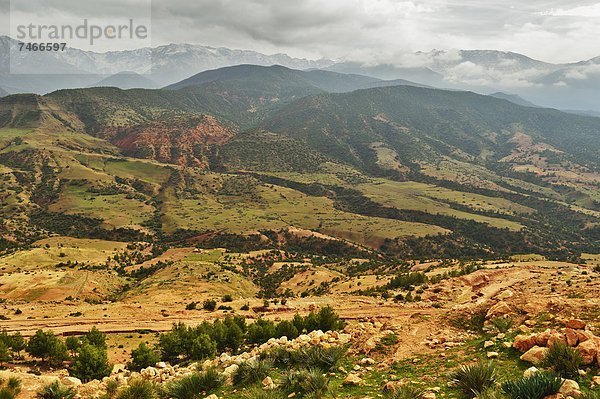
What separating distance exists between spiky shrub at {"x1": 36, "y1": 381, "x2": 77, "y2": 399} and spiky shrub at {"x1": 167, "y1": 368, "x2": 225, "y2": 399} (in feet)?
19.5

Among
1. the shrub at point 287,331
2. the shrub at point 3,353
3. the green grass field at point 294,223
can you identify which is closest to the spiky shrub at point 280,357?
the shrub at point 287,331

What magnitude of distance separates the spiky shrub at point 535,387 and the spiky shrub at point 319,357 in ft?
27.7

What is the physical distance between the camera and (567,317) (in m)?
19.2

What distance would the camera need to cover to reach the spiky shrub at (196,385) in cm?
1675

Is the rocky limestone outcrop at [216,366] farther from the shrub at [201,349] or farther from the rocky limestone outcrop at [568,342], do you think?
the rocky limestone outcrop at [568,342]

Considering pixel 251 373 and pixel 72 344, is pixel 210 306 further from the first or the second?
pixel 251 373

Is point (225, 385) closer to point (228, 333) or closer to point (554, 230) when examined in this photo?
point (228, 333)

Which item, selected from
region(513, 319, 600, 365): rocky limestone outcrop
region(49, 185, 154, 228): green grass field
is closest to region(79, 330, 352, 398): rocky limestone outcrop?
region(513, 319, 600, 365): rocky limestone outcrop

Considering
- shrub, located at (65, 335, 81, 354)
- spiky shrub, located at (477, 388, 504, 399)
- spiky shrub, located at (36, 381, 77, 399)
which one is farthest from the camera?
shrub, located at (65, 335, 81, 354)

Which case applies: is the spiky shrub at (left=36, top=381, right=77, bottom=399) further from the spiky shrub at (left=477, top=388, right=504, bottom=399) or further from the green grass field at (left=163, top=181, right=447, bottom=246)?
the green grass field at (left=163, top=181, right=447, bottom=246)

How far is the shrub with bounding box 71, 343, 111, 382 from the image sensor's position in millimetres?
26422

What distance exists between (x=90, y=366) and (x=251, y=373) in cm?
1589

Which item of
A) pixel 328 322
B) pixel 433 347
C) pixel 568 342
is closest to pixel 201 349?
pixel 328 322

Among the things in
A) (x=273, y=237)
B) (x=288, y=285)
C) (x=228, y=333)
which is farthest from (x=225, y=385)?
(x=273, y=237)
